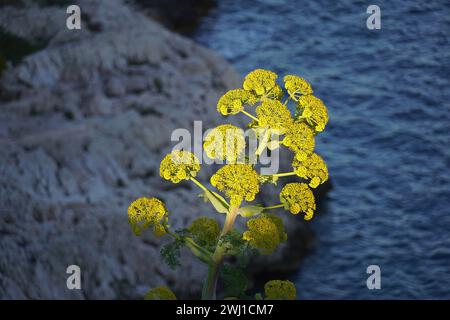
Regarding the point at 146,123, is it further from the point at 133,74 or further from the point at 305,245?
the point at 305,245

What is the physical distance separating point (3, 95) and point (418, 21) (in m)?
13.0

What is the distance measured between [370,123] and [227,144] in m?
15.6

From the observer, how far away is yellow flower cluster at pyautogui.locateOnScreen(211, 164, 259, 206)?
573cm

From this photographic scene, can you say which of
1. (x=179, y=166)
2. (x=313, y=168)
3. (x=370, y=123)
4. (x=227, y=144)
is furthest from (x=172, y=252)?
(x=370, y=123)

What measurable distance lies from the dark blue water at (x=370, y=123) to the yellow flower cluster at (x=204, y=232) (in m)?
9.32

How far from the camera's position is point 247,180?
18.9 feet

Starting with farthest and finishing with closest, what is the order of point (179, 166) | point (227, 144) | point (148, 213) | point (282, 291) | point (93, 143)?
point (93, 143) < point (179, 166) < point (148, 213) < point (282, 291) < point (227, 144)

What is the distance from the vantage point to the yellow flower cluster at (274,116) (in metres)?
5.89

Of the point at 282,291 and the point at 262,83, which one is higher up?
the point at 262,83

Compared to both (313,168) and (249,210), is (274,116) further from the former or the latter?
(249,210)

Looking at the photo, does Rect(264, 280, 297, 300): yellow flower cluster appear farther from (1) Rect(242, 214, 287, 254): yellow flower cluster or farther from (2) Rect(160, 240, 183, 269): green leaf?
(2) Rect(160, 240, 183, 269): green leaf

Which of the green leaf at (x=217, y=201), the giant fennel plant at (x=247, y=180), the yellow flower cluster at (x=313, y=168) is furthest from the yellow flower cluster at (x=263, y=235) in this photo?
the yellow flower cluster at (x=313, y=168)

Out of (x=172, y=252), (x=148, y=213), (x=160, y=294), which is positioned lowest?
(x=160, y=294)

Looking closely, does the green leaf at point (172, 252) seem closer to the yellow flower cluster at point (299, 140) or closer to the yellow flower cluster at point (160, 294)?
the yellow flower cluster at point (160, 294)
